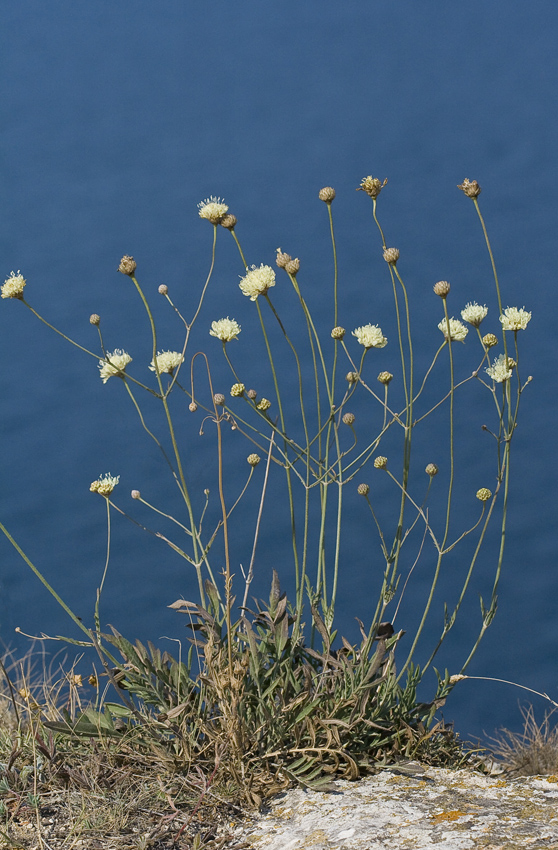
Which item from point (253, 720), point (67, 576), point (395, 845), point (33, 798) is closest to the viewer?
point (395, 845)

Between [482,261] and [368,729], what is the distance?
12.9 feet

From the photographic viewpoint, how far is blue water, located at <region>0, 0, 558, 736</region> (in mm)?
4969

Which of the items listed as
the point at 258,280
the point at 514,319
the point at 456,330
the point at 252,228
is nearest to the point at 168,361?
the point at 258,280

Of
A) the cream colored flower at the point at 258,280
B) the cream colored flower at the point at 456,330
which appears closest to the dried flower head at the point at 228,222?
the cream colored flower at the point at 258,280

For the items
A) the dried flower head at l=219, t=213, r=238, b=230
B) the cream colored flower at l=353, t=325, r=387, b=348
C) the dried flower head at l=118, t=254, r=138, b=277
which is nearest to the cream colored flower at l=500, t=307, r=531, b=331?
the cream colored flower at l=353, t=325, r=387, b=348

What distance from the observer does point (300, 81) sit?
16.9ft

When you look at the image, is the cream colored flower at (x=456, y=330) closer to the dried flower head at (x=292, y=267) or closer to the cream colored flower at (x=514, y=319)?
the cream colored flower at (x=514, y=319)

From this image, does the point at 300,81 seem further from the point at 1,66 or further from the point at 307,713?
the point at 307,713

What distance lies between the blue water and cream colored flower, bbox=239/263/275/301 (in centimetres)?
338

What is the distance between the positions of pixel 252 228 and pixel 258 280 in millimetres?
3654

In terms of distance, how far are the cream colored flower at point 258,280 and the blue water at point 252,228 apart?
3.38m

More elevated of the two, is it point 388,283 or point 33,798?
point 388,283

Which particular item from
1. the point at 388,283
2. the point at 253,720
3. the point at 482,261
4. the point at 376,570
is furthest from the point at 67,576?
the point at 253,720

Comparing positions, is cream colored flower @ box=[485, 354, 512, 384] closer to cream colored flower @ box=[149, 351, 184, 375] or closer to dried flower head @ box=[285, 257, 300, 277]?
dried flower head @ box=[285, 257, 300, 277]
